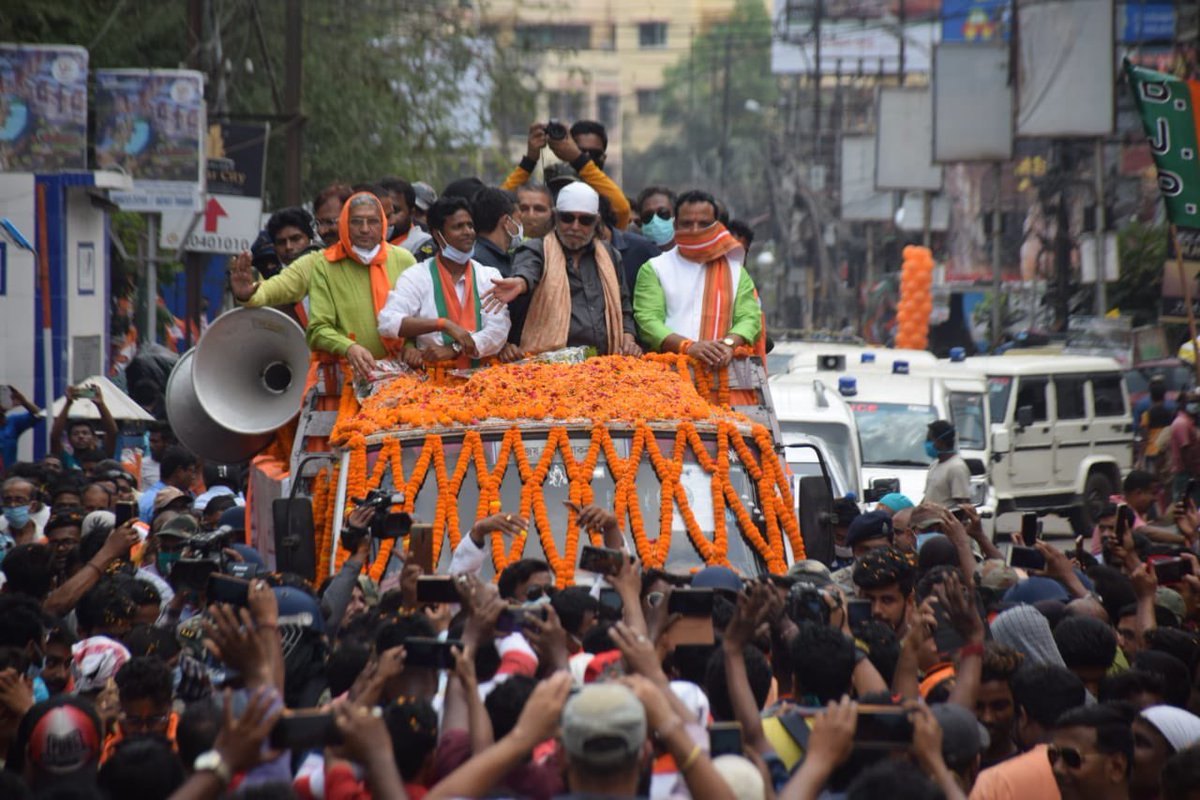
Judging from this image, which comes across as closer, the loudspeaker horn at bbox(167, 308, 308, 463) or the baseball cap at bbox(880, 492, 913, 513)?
the loudspeaker horn at bbox(167, 308, 308, 463)

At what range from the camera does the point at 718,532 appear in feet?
27.5

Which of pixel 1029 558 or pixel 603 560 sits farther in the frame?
pixel 1029 558

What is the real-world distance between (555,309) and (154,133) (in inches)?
497

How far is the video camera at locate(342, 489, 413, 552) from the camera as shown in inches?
297

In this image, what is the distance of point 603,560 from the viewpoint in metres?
6.05

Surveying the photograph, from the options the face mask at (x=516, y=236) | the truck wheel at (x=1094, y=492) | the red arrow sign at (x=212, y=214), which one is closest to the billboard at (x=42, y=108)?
the red arrow sign at (x=212, y=214)

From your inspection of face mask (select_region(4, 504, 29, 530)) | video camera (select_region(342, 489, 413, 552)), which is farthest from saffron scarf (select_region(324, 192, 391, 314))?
face mask (select_region(4, 504, 29, 530))

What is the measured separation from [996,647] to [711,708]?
45.3 inches

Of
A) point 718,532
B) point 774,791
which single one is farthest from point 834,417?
point 774,791

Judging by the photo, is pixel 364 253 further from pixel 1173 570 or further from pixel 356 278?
pixel 1173 570

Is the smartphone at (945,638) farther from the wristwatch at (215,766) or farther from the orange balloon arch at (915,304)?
the orange balloon arch at (915,304)

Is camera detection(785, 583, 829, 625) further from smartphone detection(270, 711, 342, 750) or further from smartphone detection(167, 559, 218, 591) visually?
smartphone detection(270, 711, 342, 750)

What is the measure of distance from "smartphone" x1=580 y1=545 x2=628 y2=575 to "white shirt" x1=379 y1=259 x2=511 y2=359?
3.59m

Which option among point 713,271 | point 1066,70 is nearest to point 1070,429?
point 713,271
